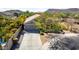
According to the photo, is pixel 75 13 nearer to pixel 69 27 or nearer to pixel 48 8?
pixel 69 27

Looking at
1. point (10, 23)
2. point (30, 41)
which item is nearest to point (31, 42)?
point (30, 41)

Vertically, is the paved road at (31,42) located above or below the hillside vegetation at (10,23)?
below

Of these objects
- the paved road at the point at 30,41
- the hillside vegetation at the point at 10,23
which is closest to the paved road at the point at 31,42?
the paved road at the point at 30,41

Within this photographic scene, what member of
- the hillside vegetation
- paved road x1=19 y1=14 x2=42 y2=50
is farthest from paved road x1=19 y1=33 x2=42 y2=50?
the hillside vegetation

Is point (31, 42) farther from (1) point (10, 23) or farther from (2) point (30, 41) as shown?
(1) point (10, 23)

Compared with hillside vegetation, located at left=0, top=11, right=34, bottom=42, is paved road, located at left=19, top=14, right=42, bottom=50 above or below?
below

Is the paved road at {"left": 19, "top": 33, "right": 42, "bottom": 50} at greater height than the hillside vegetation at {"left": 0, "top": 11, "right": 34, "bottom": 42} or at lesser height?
lesser

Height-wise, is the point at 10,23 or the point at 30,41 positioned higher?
the point at 10,23

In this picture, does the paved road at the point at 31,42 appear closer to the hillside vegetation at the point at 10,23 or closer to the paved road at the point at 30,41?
the paved road at the point at 30,41

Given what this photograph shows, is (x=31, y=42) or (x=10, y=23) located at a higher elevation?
(x=10, y=23)

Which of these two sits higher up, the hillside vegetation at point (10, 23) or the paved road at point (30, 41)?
the hillside vegetation at point (10, 23)

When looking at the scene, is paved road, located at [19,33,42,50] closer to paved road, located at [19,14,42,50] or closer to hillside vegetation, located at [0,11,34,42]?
paved road, located at [19,14,42,50]
